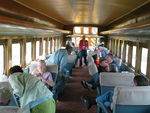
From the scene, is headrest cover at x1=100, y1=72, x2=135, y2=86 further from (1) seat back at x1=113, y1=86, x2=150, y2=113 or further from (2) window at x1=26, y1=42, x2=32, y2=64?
(2) window at x1=26, y1=42, x2=32, y2=64

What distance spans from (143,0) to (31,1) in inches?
71.5

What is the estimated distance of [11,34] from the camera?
4.78 meters

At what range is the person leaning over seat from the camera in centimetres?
297

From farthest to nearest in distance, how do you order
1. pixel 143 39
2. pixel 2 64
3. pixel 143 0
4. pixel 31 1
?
pixel 143 39 < pixel 2 64 < pixel 31 1 < pixel 143 0

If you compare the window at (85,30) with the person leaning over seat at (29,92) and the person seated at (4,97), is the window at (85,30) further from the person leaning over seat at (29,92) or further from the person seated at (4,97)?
the person seated at (4,97)

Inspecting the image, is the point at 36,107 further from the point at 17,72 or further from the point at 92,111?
the point at 92,111

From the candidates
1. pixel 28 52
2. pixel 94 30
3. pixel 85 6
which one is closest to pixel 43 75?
pixel 85 6

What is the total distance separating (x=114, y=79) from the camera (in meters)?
4.72

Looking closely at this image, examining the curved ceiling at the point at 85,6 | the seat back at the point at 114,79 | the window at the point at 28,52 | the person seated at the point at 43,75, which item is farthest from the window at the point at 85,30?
the person seated at the point at 43,75

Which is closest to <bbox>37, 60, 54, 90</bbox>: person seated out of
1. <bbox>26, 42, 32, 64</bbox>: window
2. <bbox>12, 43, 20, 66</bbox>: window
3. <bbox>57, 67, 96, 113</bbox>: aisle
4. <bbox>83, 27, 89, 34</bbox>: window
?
<bbox>12, 43, 20, 66</bbox>: window

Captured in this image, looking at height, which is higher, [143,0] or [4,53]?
[143,0]

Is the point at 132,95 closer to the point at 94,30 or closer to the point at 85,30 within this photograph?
the point at 94,30

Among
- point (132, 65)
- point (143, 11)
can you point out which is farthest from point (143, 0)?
point (132, 65)

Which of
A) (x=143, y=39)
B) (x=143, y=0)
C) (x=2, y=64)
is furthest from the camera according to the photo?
(x=143, y=39)
